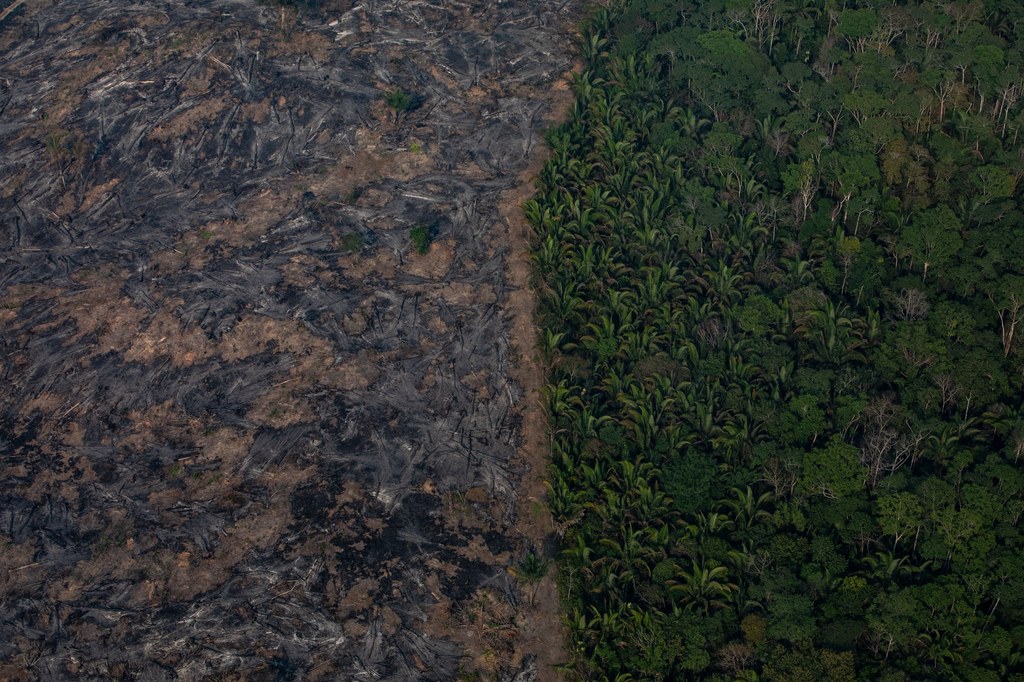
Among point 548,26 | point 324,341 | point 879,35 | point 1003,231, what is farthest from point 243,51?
point 1003,231

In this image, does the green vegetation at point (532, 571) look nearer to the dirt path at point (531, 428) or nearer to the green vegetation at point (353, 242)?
the dirt path at point (531, 428)

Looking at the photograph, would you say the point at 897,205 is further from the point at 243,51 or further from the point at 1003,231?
the point at 243,51

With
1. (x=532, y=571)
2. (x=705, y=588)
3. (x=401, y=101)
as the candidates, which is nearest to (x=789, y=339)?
(x=705, y=588)

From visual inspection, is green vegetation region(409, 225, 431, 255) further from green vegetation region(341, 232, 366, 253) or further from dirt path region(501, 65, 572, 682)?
dirt path region(501, 65, 572, 682)

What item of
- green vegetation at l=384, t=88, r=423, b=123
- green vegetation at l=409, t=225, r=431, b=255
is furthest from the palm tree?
green vegetation at l=384, t=88, r=423, b=123

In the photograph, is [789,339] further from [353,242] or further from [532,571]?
[353,242]
